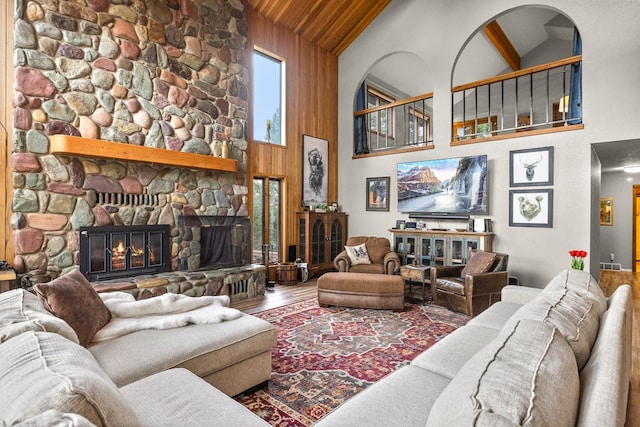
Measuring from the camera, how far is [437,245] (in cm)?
570

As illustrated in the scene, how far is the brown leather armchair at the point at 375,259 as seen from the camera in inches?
202

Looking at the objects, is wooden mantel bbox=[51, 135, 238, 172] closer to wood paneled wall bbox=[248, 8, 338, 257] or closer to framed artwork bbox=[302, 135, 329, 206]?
wood paneled wall bbox=[248, 8, 338, 257]

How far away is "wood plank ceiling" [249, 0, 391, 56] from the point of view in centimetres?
602

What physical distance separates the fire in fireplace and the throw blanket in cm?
159

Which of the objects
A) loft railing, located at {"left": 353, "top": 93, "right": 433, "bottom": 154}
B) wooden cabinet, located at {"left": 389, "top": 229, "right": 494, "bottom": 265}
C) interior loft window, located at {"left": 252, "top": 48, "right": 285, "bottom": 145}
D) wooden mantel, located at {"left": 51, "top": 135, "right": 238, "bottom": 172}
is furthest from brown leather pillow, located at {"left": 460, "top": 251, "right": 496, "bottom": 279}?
interior loft window, located at {"left": 252, "top": 48, "right": 285, "bottom": 145}

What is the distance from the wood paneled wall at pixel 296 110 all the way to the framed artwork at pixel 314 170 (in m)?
0.11

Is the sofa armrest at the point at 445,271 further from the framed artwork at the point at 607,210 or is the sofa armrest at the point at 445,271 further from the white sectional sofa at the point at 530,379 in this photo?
the framed artwork at the point at 607,210

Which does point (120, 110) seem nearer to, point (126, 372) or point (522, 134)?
point (126, 372)

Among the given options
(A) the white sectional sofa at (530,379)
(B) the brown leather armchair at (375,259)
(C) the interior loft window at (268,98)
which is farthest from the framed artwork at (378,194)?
(A) the white sectional sofa at (530,379)

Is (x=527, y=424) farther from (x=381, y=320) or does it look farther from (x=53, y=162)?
(x=53, y=162)

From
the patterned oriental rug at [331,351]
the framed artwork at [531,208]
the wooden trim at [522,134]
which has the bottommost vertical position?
the patterned oriental rug at [331,351]

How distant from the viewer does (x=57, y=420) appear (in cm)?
65

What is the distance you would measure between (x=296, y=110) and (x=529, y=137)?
4066 mm

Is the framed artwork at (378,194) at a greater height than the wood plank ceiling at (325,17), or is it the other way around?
the wood plank ceiling at (325,17)
